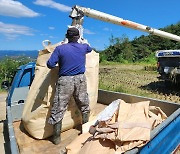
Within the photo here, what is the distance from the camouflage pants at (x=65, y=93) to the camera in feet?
9.87

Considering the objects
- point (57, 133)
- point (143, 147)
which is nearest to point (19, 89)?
point (57, 133)

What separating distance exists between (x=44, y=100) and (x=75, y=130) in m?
0.63

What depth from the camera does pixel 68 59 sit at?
3051 millimetres

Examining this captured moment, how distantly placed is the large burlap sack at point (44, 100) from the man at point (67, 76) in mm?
148

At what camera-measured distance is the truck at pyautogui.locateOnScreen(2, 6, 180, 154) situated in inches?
90.6

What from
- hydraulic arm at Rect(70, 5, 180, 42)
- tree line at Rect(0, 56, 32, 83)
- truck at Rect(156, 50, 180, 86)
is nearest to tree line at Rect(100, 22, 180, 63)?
tree line at Rect(0, 56, 32, 83)

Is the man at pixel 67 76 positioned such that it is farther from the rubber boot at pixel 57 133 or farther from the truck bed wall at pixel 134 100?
the truck bed wall at pixel 134 100

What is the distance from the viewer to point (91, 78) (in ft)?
11.3

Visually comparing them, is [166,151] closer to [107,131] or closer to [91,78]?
[107,131]

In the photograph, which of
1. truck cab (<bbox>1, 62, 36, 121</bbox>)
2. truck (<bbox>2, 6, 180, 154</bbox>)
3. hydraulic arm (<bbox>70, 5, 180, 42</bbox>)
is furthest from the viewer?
truck cab (<bbox>1, 62, 36, 121</bbox>)

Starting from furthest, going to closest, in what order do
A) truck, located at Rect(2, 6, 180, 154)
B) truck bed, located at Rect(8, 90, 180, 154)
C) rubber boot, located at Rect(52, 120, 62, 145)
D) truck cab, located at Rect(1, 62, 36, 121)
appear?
truck cab, located at Rect(1, 62, 36, 121) → rubber boot, located at Rect(52, 120, 62, 145) → truck, located at Rect(2, 6, 180, 154) → truck bed, located at Rect(8, 90, 180, 154)

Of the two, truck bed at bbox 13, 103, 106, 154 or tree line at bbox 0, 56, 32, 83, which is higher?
tree line at bbox 0, 56, 32, 83

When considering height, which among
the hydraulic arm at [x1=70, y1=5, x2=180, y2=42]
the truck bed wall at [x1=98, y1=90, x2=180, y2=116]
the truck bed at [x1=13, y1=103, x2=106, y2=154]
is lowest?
the truck bed at [x1=13, y1=103, x2=106, y2=154]

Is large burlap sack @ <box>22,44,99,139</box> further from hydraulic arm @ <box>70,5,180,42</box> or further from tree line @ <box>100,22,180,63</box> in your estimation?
tree line @ <box>100,22,180,63</box>
